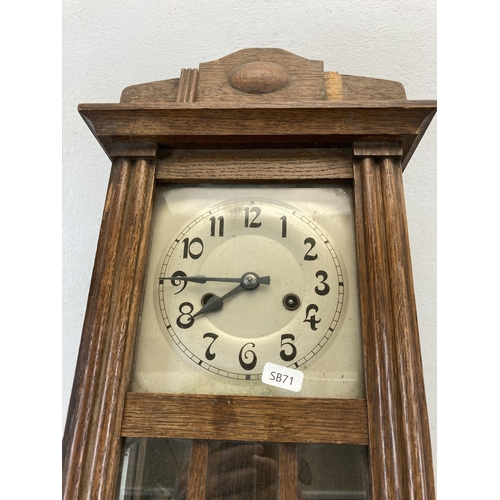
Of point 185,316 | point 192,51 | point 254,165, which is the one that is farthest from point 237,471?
point 192,51

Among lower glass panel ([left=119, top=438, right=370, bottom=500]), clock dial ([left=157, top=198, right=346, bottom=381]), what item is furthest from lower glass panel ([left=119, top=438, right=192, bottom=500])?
clock dial ([left=157, top=198, right=346, bottom=381])

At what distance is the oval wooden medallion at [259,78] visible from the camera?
33.8 inches

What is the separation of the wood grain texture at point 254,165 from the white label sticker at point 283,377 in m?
0.28

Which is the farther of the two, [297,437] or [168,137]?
[168,137]

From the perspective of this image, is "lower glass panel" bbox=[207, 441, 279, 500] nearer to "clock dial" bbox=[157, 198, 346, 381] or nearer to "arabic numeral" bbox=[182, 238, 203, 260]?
"clock dial" bbox=[157, 198, 346, 381]

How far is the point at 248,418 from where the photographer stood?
706mm

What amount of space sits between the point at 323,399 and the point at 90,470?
0.31m

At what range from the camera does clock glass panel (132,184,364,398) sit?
753 millimetres

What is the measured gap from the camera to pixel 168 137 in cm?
83

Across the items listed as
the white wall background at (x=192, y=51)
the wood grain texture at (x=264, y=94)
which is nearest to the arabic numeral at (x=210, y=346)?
the wood grain texture at (x=264, y=94)

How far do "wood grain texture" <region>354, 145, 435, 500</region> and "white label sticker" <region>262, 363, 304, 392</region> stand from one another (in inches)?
3.7

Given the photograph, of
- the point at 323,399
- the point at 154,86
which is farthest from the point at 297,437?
the point at 154,86

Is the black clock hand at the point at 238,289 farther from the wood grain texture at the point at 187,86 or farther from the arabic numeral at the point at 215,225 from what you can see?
the wood grain texture at the point at 187,86

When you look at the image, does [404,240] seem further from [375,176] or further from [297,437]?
[297,437]
